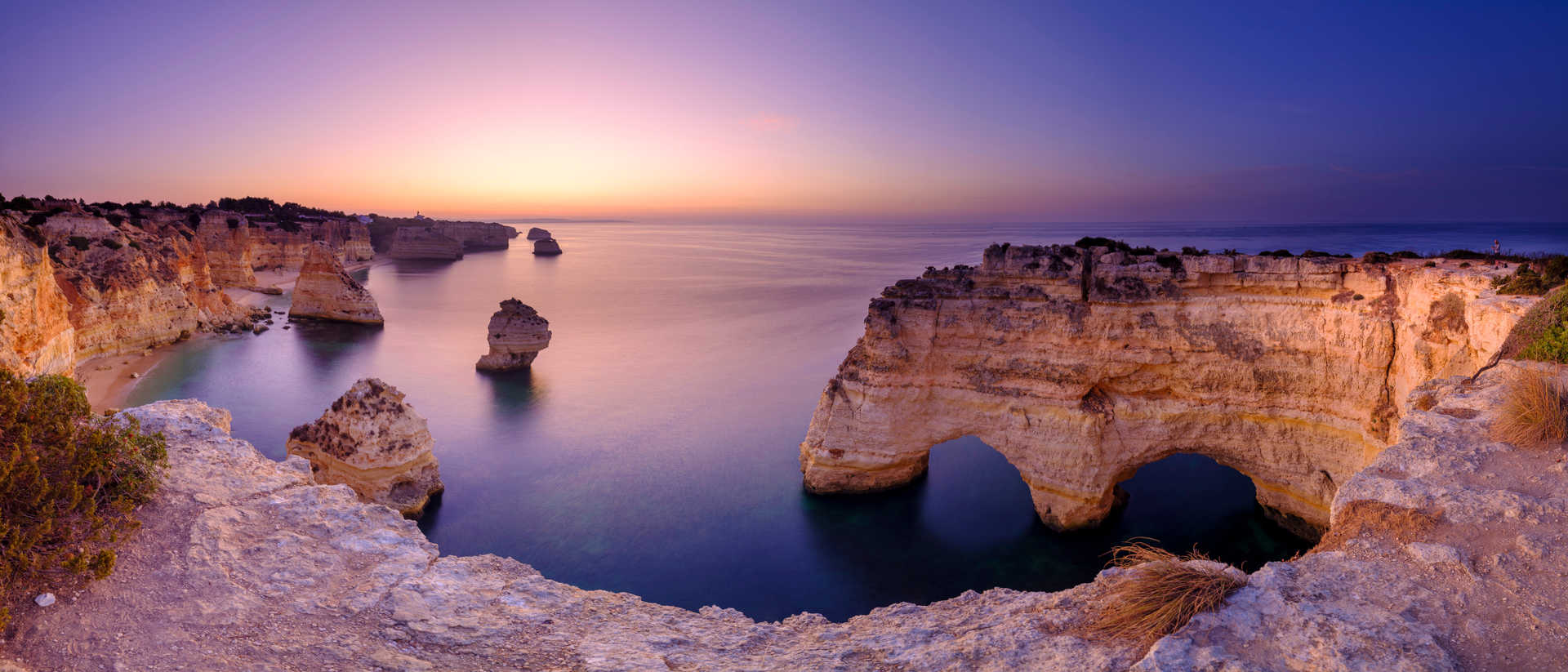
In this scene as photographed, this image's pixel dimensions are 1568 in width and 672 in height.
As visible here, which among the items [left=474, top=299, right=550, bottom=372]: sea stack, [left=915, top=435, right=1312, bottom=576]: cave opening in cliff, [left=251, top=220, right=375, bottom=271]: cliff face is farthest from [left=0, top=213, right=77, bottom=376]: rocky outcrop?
[left=251, top=220, right=375, bottom=271]: cliff face

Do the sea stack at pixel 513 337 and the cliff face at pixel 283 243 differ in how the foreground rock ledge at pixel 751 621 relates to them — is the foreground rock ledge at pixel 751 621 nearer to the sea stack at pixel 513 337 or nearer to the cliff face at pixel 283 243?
the sea stack at pixel 513 337

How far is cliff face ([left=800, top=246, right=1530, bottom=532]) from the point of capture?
12461 millimetres

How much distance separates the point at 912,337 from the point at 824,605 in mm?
6474

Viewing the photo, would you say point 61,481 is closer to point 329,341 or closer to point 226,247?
point 329,341

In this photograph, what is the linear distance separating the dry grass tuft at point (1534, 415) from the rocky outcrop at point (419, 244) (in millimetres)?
116346

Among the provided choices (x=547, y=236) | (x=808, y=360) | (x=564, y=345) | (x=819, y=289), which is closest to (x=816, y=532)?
(x=808, y=360)

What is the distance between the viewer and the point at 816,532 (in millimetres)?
16547

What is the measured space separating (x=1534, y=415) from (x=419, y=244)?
4644 inches

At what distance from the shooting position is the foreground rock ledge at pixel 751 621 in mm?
3480

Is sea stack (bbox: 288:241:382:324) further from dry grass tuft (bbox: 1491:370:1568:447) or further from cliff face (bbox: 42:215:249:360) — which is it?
dry grass tuft (bbox: 1491:370:1568:447)

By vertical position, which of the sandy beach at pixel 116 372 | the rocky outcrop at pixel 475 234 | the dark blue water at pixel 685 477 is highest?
the rocky outcrop at pixel 475 234

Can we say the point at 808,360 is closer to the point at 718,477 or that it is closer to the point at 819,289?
the point at 718,477

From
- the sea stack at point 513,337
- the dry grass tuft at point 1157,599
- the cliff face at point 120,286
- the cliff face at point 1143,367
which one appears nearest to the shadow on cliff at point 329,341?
the cliff face at point 120,286

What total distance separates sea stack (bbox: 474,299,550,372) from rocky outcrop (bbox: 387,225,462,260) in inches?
3236
